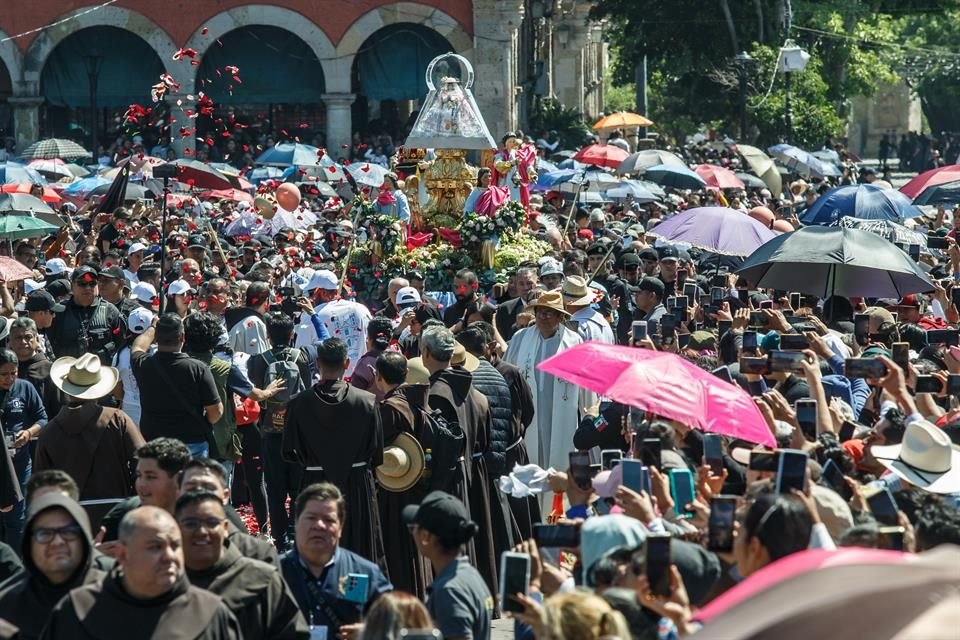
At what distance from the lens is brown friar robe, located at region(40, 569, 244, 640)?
5391 mm

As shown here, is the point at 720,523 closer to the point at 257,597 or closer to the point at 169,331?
the point at 257,597

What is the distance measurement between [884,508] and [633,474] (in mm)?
876

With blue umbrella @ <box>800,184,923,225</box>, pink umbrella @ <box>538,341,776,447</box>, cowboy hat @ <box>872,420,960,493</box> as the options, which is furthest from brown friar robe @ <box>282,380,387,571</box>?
blue umbrella @ <box>800,184,923,225</box>

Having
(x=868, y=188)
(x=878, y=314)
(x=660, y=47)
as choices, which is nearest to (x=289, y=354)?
(x=878, y=314)

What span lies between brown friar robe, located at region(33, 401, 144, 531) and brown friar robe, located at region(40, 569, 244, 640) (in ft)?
10.3

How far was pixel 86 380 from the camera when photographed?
8.84 metres

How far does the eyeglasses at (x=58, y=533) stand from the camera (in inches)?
228

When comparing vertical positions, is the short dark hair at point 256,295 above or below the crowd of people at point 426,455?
above

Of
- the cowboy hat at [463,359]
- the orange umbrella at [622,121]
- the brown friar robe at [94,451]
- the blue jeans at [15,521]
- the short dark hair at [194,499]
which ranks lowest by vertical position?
the blue jeans at [15,521]

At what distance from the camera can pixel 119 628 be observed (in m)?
5.39

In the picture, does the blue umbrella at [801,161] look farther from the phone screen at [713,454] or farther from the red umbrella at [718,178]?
the phone screen at [713,454]

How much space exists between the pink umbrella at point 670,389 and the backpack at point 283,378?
8.30 feet

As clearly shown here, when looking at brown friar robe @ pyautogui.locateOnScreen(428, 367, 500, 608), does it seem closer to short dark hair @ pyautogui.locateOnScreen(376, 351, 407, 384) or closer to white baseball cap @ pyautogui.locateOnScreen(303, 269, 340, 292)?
short dark hair @ pyautogui.locateOnScreen(376, 351, 407, 384)

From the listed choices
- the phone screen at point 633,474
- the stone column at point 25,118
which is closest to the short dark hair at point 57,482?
the phone screen at point 633,474
